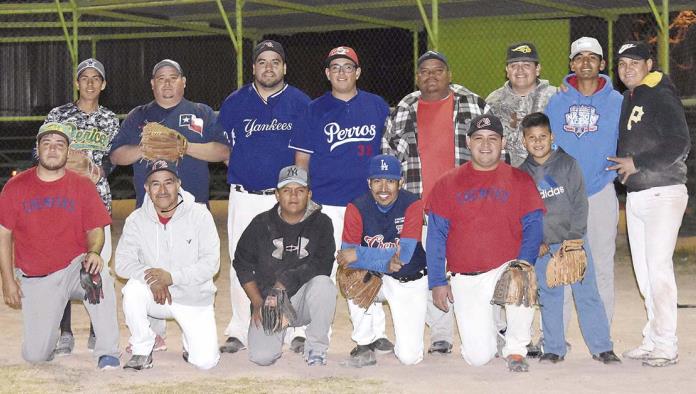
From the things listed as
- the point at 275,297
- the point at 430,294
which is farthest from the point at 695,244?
the point at 275,297

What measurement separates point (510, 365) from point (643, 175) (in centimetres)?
146

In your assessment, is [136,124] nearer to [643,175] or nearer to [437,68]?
[437,68]

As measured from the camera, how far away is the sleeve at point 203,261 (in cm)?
723

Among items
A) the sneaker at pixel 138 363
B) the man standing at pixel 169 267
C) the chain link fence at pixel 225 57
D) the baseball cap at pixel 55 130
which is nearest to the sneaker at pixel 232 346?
the man standing at pixel 169 267

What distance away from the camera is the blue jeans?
7.07 meters

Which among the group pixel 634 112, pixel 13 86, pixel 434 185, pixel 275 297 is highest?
pixel 13 86

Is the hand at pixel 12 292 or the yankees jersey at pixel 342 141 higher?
the yankees jersey at pixel 342 141

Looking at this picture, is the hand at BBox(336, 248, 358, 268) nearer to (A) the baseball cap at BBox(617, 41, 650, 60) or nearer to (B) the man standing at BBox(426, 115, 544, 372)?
(B) the man standing at BBox(426, 115, 544, 372)

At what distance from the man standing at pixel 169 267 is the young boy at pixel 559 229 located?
2130mm

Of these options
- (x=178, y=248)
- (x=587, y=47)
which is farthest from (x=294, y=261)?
(x=587, y=47)

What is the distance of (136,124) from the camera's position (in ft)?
25.5

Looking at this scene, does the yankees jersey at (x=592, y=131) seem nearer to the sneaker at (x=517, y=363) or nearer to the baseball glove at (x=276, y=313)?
the sneaker at (x=517, y=363)

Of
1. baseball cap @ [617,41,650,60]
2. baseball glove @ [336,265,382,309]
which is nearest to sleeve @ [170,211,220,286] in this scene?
baseball glove @ [336,265,382,309]

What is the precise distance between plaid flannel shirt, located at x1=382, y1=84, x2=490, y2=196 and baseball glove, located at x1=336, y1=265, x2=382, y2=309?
2.18ft
